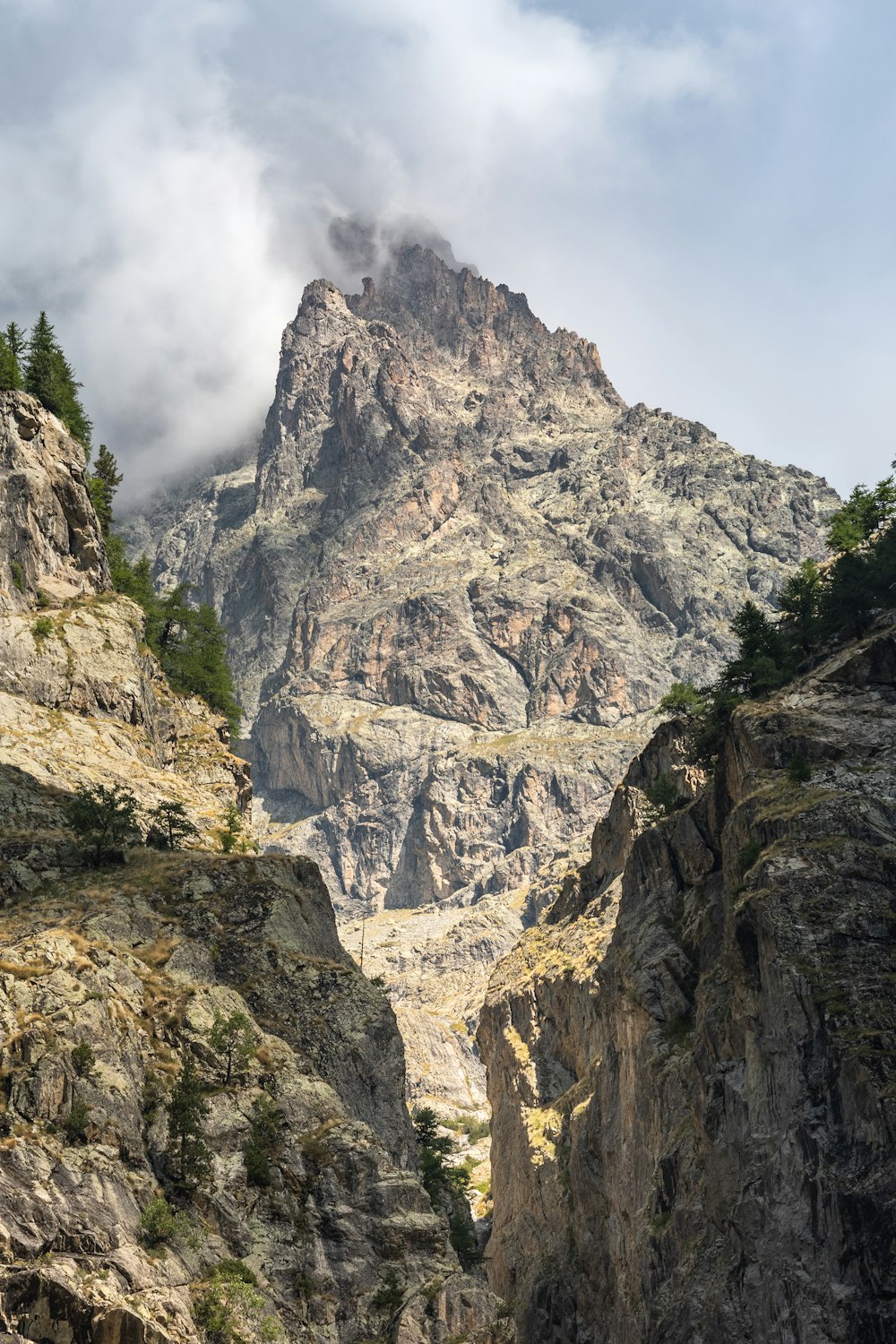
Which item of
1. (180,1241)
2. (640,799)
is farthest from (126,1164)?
(640,799)

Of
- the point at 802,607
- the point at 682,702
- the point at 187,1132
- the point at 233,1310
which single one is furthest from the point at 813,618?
the point at 233,1310

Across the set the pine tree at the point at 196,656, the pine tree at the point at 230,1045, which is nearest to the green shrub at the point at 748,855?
the pine tree at the point at 230,1045

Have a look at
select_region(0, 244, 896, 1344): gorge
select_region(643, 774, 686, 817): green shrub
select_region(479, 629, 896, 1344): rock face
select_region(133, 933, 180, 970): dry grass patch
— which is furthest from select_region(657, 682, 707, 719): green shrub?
select_region(133, 933, 180, 970): dry grass patch

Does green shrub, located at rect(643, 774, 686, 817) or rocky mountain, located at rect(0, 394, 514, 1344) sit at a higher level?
green shrub, located at rect(643, 774, 686, 817)

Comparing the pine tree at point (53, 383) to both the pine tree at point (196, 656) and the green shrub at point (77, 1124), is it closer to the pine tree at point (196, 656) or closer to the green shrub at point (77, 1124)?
the pine tree at point (196, 656)

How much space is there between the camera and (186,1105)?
47.9 meters

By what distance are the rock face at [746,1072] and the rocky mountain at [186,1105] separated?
15.8m

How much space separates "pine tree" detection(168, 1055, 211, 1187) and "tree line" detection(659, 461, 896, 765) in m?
47.7

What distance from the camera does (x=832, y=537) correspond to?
100m

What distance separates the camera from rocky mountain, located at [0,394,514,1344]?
40.8m

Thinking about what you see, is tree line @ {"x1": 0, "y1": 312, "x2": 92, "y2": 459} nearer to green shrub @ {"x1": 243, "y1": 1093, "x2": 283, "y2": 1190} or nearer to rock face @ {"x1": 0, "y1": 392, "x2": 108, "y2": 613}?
rock face @ {"x1": 0, "y1": 392, "x2": 108, "y2": 613}

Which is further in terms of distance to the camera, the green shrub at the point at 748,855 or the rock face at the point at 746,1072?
the green shrub at the point at 748,855

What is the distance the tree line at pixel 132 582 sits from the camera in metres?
97.7

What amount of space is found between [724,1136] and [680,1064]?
10.2m
